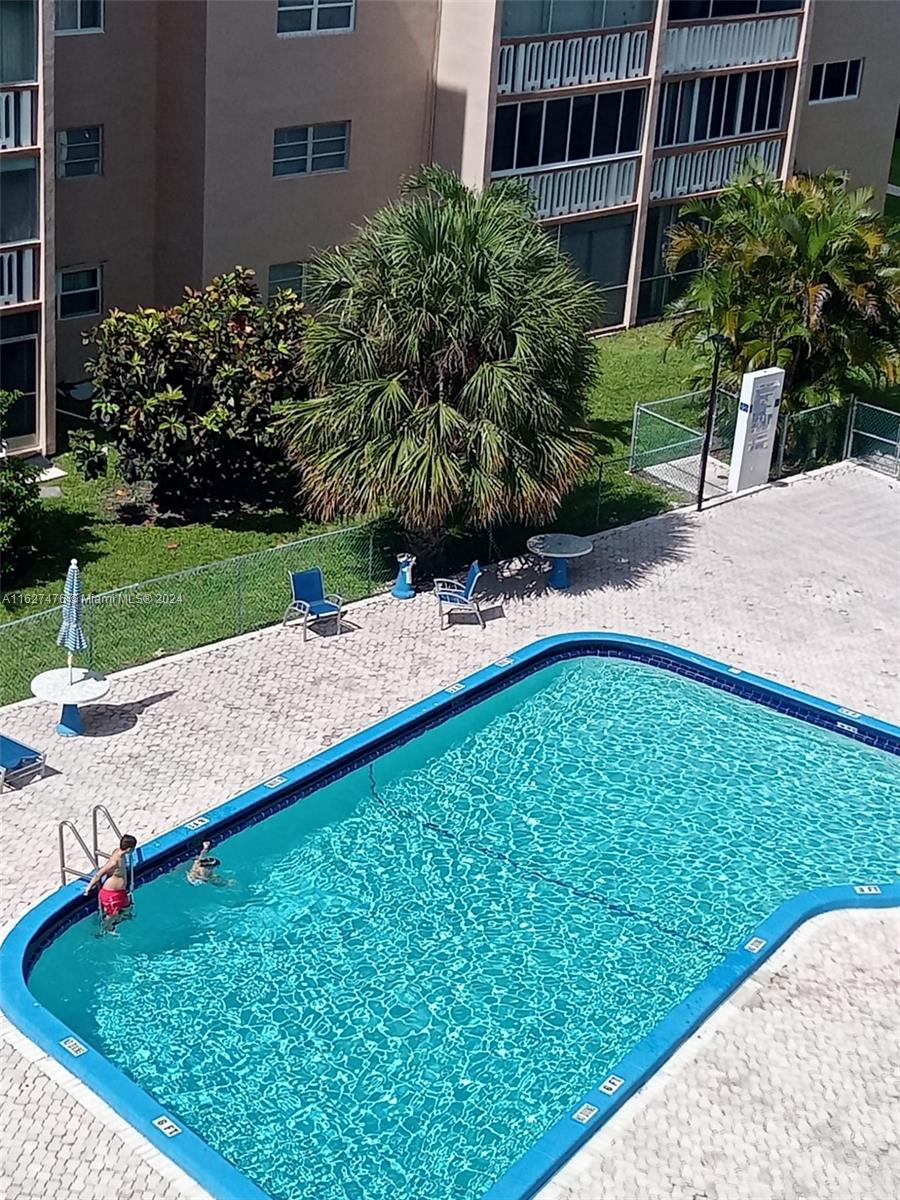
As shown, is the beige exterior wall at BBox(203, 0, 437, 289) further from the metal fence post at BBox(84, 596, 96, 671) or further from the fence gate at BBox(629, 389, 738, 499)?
the metal fence post at BBox(84, 596, 96, 671)

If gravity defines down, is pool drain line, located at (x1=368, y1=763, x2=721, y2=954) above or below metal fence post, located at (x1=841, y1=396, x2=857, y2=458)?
below

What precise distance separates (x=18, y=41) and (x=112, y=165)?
4.99 meters

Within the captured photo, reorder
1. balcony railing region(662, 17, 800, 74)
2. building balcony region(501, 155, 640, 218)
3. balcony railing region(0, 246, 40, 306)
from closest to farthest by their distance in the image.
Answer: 1. balcony railing region(0, 246, 40, 306)
2. building balcony region(501, 155, 640, 218)
3. balcony railing region(662, 17, 800, 74)

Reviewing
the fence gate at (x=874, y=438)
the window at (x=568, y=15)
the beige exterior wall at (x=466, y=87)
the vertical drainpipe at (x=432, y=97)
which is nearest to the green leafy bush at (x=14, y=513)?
the beige exterior wall at (x=466, y=87)

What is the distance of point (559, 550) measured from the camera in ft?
86.7

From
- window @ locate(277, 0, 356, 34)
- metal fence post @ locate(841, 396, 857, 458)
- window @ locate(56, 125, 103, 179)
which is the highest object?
window @ locate(277, 0, 356, 34)

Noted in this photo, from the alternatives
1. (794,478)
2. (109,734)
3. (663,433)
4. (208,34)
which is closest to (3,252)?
(208,34)

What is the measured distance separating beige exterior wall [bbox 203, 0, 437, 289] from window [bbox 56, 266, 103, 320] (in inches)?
85.0

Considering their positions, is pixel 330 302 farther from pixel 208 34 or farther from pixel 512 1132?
pixel 512 1132

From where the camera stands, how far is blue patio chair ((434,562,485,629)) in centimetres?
2512

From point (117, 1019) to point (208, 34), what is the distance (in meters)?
18.9

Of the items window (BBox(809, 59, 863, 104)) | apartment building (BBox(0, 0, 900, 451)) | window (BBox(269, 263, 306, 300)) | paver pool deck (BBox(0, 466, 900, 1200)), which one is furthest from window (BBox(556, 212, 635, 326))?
paver pool deck (BBox(0, 466, 900, 1200))

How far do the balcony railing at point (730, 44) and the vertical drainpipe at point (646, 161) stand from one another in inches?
17.8

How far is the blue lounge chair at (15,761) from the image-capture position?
2008 cm
